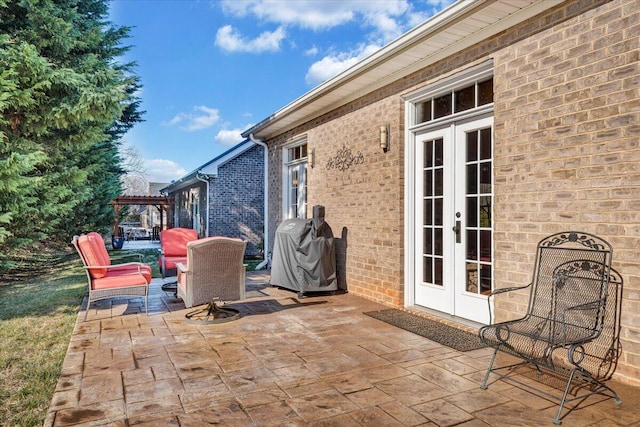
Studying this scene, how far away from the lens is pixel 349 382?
309cm

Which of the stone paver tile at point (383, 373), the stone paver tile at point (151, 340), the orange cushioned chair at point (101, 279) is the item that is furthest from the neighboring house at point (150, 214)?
the stone paver tile at point (383, 373)

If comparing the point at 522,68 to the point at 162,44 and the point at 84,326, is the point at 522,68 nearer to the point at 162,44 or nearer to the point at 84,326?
the point at 84,326

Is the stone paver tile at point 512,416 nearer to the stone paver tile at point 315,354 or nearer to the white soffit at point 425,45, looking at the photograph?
the stone paver tile at point 315,354

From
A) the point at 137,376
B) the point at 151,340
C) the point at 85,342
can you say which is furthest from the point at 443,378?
the point at 85,342

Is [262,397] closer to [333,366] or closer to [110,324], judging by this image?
[333,366]

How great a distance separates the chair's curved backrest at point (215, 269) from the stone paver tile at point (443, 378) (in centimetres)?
225

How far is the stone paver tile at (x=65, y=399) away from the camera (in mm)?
2693

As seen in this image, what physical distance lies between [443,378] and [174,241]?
5.25 metres

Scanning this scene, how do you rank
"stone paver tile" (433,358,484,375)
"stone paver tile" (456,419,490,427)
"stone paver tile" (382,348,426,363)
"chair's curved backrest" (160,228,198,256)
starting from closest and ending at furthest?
"stone paver tile" (456,419,490,427) → "stone paver tile" (433,358,484,375) → "stone paver tile" (382,348,426,363) → "chair's curved backrest" (160,228,198,256)

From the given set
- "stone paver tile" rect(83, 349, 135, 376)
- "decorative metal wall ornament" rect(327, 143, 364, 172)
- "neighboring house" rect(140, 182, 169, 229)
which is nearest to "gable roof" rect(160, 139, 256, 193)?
"decorative metal wall ornament" rect(327, 143, 364, 172)

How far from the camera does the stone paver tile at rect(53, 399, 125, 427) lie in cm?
248

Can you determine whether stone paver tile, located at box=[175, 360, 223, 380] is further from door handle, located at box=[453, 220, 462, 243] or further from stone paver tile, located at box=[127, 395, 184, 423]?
door handle, located at box=[453, 220, 462, 243]

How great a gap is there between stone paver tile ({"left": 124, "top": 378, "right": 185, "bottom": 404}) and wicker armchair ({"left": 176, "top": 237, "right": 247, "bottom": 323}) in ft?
5.06

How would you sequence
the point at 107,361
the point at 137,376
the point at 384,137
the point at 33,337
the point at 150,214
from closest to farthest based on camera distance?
the point at 137,376
the point at 107,361
the point at 33,337
the point at 384,137
the point at 150,214
